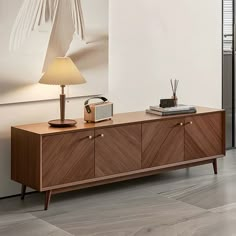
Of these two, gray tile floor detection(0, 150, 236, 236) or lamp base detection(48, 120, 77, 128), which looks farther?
lamp base detection(48, 120, 77, 128)

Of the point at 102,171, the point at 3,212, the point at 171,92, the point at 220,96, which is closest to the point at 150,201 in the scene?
the point at 102,171

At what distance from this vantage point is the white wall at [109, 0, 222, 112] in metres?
5.57

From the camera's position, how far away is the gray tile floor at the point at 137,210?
13.6 ft

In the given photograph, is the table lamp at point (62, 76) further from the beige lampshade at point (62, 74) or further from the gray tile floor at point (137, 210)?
the gray tile floor at point (137, 210)

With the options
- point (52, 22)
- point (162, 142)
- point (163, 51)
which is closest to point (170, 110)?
point (162, 142)

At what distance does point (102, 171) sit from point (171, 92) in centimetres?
148

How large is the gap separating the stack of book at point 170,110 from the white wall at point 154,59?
34cm

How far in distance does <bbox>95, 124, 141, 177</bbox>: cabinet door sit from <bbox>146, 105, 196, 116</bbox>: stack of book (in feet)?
1.13

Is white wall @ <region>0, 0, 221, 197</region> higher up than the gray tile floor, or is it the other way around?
white wall @ <region>0, 0, 221, 197</region>

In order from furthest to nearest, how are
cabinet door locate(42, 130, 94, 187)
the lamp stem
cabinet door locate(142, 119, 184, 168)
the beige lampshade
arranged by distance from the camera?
cabinet door locate(142, 119, 184, 168) < the lamp stem < the beige lampshade < cabinet door locate(42, 130, 94, 187)

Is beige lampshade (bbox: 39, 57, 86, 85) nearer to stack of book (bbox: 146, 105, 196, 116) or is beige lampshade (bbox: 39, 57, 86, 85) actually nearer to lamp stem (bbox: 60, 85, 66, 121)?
lamp stem (bbox: 60, 85, 66, 121)

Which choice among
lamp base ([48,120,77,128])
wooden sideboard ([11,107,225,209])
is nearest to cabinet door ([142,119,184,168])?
wooden sideboard ([11,107,225,209])

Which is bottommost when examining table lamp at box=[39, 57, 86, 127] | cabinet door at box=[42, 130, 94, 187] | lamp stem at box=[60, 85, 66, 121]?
cabinet door at box=[42, 130, 94, 187]

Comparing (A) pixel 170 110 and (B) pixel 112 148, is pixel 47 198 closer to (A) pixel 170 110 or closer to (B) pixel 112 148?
(B) pixel 112 148
